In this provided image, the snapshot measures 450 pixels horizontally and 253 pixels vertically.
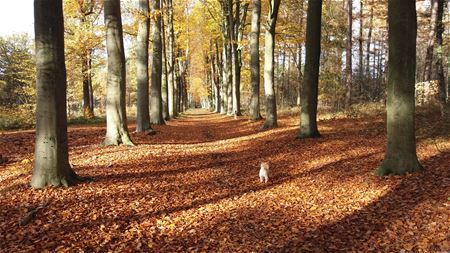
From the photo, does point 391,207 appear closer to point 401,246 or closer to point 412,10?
point 401,246

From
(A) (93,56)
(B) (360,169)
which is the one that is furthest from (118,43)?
(A) (93,56)

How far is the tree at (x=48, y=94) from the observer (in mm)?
6684

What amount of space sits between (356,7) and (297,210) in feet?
93.7

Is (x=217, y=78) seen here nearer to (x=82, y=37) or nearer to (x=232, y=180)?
(x=82, y=37)

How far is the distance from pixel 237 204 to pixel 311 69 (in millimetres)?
6748

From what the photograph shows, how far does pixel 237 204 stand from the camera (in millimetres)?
6633

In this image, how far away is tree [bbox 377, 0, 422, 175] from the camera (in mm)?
7070

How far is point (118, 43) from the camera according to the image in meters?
12.0

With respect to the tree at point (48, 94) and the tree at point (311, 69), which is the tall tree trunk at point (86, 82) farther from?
the tree at point (48, 94)

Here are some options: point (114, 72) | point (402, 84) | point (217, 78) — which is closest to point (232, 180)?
point (402, 84)

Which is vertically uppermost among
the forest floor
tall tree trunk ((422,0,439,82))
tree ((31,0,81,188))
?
tall tree trunk ((422,0,439,82))

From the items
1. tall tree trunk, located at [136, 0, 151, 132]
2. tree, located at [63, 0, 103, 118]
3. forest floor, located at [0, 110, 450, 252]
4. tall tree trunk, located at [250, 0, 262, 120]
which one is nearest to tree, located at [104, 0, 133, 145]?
forest floor, located at [0, 110, 450, 252]

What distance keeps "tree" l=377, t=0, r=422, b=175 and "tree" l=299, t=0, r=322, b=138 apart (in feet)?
15.0

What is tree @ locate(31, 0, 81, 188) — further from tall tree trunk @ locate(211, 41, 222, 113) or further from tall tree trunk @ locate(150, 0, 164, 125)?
tall tree trunk @ locate(211, 41, 222, 113)
